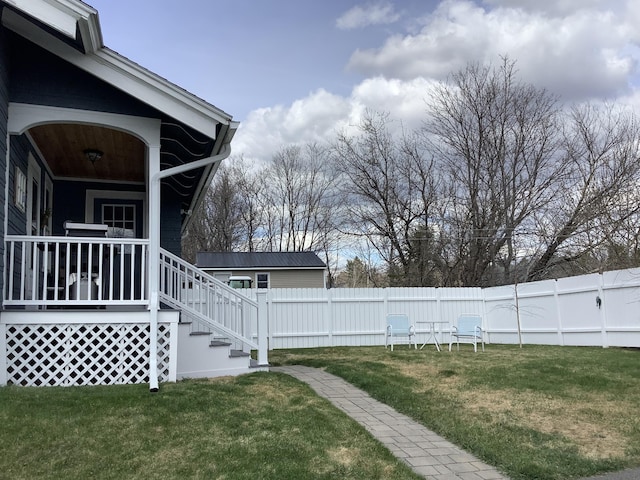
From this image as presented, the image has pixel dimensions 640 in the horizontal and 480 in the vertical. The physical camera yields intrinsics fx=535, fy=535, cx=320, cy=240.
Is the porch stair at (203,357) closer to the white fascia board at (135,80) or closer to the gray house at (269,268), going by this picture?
the white fascia board at (135,80)

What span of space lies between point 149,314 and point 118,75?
300 centimetres

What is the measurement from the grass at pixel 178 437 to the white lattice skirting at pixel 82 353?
18.9 inches

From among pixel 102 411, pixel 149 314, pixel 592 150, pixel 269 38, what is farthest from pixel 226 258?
pixel 102 411

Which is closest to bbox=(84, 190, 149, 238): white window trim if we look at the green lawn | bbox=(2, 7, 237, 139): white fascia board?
bbox=(2, 7, 237, 139): white fascia board

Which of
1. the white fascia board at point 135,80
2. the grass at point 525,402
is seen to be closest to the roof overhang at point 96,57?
the white fascia board at point 135,80

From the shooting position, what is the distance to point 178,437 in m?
4.66

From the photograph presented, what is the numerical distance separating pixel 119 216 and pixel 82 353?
3.99m

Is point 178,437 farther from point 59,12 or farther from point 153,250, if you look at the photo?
point 59,12

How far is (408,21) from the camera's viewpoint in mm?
15359

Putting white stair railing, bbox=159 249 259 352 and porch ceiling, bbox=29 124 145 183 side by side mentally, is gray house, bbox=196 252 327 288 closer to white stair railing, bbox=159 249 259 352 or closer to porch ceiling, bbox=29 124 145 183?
porch ceiling, bbox=29 124 145 183

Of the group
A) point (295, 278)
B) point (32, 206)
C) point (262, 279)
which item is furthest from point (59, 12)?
point (295, 278)

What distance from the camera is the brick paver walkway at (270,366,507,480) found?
4.39 meters

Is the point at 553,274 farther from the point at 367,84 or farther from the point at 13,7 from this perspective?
the point at 13,7

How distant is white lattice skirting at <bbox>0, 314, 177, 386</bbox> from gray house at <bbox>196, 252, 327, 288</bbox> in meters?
17.0
